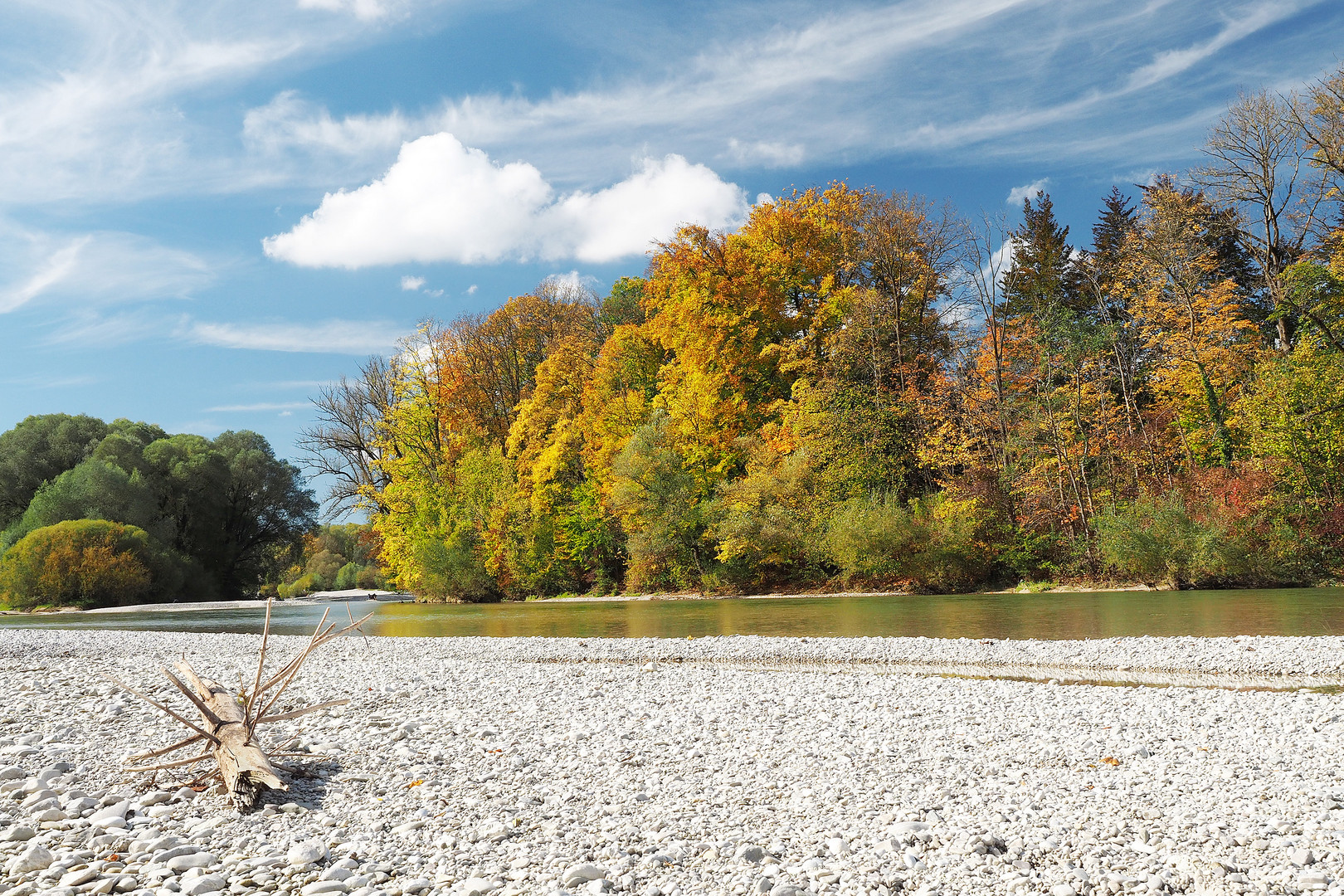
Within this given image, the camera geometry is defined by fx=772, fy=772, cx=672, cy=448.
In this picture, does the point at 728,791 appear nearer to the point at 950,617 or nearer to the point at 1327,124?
the point at 950,617

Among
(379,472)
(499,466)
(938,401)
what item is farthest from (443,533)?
(938,401)

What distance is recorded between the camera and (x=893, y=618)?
59.1ft

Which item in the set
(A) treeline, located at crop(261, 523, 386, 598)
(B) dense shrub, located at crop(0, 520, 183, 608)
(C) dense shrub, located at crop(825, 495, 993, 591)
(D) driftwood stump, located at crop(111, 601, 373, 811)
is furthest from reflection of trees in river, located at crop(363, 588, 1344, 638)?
(A) treeline, located at crop(261, 523, 386, 598)

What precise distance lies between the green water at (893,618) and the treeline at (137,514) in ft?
31.3

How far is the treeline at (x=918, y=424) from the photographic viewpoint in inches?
934

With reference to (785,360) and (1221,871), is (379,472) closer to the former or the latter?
(785,360)

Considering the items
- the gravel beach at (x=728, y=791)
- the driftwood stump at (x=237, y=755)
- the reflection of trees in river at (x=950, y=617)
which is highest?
the driftwood stump at (x=237, y=755)

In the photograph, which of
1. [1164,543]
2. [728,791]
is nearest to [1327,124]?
[1164,543]

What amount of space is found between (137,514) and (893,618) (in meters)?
44.0

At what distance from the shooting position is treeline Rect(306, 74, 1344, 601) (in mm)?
23734

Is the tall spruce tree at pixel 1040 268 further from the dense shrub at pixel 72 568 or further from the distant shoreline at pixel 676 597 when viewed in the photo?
the dense shrub at pixel 72 568

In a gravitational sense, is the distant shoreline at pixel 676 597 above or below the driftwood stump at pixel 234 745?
below

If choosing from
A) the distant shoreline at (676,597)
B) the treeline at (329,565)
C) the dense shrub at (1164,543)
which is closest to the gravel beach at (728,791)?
the dense shrub at (1164,543)

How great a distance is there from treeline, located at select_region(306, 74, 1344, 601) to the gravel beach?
1655 cm
